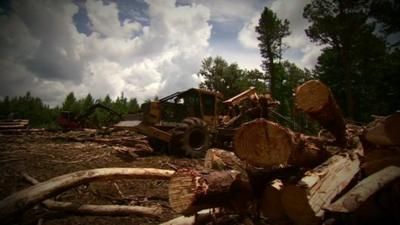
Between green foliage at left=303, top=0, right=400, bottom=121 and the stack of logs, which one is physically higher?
green foliage at left=303, top=0, right=400, bottom=121

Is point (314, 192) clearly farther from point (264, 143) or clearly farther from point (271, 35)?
point (271, 35)

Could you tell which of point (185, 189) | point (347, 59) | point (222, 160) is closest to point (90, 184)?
point (222, 160)

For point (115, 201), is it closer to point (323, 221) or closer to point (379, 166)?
point (323, 221)

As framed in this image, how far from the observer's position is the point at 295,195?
234cm

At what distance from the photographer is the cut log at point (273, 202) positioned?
2627 millimetres

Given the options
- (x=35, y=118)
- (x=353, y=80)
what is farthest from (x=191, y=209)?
(x=35, y=118)

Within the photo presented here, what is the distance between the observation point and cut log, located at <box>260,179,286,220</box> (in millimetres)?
2627

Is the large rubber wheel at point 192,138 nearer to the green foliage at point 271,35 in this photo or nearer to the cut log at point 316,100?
the cut log at point 316,100

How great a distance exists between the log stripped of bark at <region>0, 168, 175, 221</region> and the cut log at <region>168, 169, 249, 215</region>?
6.05ft

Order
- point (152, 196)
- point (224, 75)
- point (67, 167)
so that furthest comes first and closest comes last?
point (224, 75) → point (67, 167) → point (152, 196)

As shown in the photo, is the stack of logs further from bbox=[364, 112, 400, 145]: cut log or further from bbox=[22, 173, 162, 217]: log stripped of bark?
bbox=[22, 173, 162, 217]: log stripped of bark

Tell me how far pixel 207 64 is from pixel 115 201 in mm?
46342

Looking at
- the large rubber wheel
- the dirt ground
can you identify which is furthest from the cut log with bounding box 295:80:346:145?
the large rubber wheel

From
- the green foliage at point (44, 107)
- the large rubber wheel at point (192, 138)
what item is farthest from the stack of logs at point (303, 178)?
the green foliage at point (44, 107)
